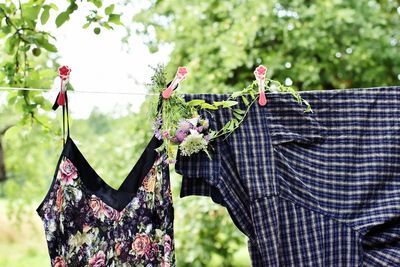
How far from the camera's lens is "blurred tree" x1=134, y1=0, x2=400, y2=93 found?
310 cm

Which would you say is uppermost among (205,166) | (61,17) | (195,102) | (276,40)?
(276,40)

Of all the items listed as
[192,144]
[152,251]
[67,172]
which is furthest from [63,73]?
[152,251]

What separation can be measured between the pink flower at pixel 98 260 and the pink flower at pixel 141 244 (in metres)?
0.07

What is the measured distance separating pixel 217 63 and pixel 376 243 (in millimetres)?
1873

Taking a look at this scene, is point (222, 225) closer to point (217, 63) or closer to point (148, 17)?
point (217, 63)

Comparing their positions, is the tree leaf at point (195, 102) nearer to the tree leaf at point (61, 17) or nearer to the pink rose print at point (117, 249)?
the pink rose print at point (117, 249)

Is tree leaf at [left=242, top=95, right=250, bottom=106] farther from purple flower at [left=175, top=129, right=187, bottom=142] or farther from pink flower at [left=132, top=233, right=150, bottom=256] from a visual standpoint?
pink flower at [left=132, top=233, right=150, bottom=256]

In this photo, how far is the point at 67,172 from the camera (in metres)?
1.32

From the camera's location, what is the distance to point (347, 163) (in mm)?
1457

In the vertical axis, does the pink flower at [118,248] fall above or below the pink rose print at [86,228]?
below

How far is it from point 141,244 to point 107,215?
0.33 feet

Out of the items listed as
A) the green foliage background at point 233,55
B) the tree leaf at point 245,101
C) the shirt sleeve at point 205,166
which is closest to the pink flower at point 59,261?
the shirt sleeve at point 205,166

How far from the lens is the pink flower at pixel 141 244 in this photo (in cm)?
137

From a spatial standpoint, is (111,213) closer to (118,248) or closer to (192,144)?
(118,248)
